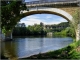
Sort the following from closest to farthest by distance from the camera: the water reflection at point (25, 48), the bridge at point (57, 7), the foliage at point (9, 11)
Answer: the foliage at point (9, 11), the water reflection at point (25, 48), the bridge at point (57, 7)

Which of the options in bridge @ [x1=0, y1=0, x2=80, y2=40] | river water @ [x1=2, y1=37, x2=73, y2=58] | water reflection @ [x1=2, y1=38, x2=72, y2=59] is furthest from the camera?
bridge @ [x1=0, y1=0, x2=80, y2=40]

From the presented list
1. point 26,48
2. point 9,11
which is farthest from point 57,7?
point 9,11

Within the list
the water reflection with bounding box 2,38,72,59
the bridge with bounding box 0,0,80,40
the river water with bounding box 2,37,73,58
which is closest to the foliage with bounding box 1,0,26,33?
the water reflection with bounding box 2,38,72,59

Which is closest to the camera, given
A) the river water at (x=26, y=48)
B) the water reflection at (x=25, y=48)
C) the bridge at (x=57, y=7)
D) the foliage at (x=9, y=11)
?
the foliage at (x=9, y=11)

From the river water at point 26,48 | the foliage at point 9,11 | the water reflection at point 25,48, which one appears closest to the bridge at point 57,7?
the river water at point 26,48

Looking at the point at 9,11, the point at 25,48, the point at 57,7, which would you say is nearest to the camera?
the point at 9,11

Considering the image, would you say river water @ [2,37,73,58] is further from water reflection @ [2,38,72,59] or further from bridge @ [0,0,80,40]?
bridge @ [0,0,80,40]

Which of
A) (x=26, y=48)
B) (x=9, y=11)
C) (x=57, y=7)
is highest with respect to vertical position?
(x=9, y=11)

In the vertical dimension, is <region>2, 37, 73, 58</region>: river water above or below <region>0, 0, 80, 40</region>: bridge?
below

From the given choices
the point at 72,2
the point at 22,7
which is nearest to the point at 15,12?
the point at 22,7

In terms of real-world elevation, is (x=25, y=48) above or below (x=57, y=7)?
below

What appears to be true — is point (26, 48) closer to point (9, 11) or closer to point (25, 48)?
point (25, 48)

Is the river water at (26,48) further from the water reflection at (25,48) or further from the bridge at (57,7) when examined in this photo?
the bridge at (57,7)

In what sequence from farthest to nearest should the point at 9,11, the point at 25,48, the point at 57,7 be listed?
the point at 57,7 < the point at 25,48 < the point at 9,11
